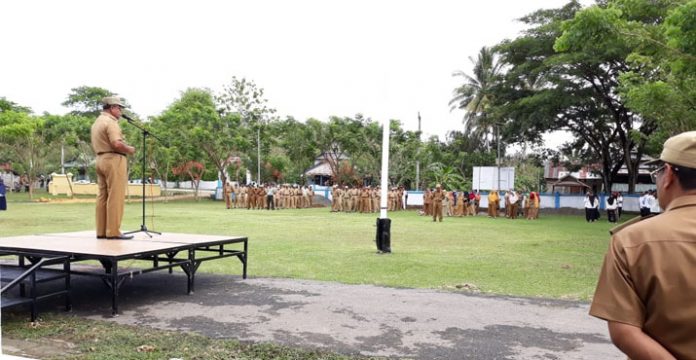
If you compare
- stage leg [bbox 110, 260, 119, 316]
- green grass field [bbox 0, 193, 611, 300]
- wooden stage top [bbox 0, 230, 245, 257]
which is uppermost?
wooden stage top [bbox 0, 230, 245, 257]

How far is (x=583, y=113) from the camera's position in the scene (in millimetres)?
29156

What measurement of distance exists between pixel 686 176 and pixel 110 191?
696 cm

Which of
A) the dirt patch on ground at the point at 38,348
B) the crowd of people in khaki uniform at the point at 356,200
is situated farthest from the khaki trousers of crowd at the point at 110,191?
the crowd of people in khaki uniform at the point at 356,200

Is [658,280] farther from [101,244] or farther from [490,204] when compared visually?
[490,204]

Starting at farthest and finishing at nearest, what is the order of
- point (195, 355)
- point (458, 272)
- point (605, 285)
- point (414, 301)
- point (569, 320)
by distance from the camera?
point (458, 272) → point (414, 301) → point (569, 320) → point (195, 355) → point (605, 285)

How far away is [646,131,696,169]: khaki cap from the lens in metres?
1.95

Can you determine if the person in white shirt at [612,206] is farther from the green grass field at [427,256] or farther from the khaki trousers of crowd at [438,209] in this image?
the khaki trousers of crowd at [438,209]

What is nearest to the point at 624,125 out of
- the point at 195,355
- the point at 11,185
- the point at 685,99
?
the point at 685,99

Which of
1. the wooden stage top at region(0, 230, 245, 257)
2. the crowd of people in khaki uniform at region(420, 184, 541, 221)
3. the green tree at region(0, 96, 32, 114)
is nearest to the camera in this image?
the wooden stage top at region(0, 230, 245, 257)

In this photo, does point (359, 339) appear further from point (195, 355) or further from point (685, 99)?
point (685, 99)

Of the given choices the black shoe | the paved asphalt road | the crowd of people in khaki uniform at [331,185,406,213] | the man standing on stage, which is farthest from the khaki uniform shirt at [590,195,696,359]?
the crowd of people in khaki uniform at [331,185,406,213]

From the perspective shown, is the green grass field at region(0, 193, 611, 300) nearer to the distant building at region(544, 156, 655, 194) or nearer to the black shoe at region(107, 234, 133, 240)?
the black shoe at region(107, 234, 133, 240)

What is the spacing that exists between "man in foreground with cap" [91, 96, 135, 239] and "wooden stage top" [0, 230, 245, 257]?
33 centimetres

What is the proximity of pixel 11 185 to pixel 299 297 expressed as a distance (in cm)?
5653
